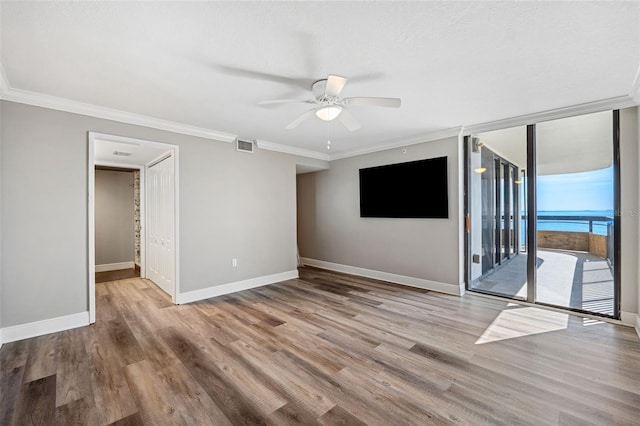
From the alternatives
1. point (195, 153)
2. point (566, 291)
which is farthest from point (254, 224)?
point (566, 291)

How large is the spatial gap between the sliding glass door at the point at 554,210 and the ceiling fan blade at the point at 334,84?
2.95m

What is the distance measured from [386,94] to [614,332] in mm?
3508

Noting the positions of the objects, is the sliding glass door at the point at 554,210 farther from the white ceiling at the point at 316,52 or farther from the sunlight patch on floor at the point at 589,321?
the white ceiling at the point at 316,52

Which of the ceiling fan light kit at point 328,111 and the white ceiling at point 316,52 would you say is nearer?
the white ceiling at point 316,52

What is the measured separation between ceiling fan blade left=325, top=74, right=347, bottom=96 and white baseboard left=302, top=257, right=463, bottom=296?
3.49 meters

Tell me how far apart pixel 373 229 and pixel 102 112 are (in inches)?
176

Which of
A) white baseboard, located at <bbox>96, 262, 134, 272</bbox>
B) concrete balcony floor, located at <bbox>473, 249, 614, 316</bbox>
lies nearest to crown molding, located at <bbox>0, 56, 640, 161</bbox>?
concrete balcony floor, located at <bbox>473, 249, 614, 316</bbox>

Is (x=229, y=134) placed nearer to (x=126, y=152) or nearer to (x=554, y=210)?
(x=126, y=152)

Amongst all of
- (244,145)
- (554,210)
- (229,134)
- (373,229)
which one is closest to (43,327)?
(229,134)

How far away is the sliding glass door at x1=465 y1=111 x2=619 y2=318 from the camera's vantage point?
10.8 ft

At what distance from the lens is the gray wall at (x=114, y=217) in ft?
20.4

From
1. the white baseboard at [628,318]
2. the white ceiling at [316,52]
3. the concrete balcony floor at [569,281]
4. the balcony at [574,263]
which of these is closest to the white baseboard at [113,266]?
the white ceiling at [316,52]

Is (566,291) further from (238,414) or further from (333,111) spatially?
(238,414)

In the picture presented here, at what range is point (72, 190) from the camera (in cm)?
314
